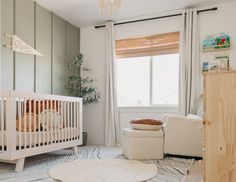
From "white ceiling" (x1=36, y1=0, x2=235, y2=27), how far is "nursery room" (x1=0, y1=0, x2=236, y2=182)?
16 millimetres

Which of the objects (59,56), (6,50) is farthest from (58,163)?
(59,56)

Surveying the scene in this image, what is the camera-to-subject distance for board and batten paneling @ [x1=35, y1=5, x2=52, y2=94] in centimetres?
364

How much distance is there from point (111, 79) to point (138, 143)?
1.60 meters

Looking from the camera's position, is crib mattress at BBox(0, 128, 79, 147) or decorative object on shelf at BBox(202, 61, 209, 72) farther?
decorative object on shelf at BBox(202, 61, 209, 72)

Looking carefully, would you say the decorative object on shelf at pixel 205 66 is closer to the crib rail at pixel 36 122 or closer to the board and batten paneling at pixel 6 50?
the crib rail at pixel 36 122

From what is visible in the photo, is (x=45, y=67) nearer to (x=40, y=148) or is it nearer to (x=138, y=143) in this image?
(x=40, y=148)

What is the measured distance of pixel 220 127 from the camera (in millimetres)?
1471

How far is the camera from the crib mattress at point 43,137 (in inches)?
91.8

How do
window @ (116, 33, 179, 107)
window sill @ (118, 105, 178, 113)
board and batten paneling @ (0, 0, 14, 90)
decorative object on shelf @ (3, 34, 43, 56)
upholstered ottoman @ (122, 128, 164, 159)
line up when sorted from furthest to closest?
window @ (116, 33, 179, 107) → window sill @ (118, 105, 178, 113) → decorative object on shelf @ (3, 34, 43, 56) → board and batten paneling @ (0, 0, 14, 90) → upholstered ottoman @ (122, 128, 164, 159)

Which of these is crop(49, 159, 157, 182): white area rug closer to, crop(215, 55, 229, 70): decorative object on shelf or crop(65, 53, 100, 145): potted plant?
crop(65, 53, 100, 145): potted plant

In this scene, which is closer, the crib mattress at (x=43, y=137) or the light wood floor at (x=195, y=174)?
the light wood floor at (x=195, y=174)

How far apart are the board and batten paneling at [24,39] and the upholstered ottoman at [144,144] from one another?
5.27 ft

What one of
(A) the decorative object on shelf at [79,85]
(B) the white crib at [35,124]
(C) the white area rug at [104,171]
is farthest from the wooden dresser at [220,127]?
(A) the decorative object on shelf at [79,85]

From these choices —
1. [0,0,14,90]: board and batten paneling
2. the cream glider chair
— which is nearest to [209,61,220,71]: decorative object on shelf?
the cream glider chair
